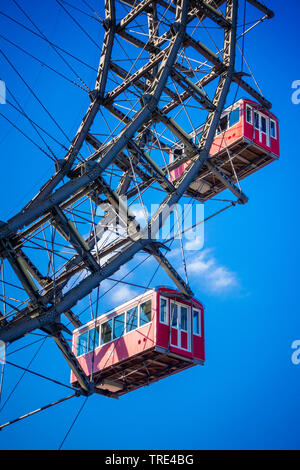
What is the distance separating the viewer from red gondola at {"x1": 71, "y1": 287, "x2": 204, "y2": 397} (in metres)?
27.3

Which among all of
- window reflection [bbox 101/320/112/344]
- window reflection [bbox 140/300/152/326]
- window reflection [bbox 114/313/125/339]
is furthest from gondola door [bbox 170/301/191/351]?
window reflection [bbox 101/320/112/344]

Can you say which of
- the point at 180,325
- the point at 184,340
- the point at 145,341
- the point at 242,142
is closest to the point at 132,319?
the point at 145,341

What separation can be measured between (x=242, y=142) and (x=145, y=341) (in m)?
9.07

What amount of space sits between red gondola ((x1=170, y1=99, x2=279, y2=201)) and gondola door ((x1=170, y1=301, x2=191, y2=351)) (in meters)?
5.80

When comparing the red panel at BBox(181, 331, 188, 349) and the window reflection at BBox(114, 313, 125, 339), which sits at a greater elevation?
the window reflection at BBox(114, 313, 125, 339)

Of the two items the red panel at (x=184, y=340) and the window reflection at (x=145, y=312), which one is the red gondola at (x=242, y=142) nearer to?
the window reflection at (x=145, y=312)

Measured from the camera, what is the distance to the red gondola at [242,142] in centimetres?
3044

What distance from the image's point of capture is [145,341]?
27250 mm

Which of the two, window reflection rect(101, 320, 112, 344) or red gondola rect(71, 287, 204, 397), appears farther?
window reflection rect(101, 320, 112, 344)

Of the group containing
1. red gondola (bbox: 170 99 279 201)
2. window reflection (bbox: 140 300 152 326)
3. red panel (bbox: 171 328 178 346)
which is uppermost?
red gondola (bbox: 170 99 279 201)

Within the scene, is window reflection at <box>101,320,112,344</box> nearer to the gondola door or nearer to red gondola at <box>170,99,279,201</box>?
the gondola door

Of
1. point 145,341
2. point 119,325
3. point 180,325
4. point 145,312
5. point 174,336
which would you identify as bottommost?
point 145,341

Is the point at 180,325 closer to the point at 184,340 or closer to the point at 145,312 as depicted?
the point at 184,340

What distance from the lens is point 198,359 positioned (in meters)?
28.2
